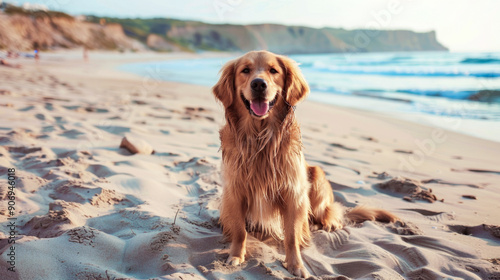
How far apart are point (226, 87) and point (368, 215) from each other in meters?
1.57

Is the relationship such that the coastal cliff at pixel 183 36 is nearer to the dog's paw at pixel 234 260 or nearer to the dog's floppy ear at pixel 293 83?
the dog's floppy ear at pixel 293 83

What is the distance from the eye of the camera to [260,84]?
238 centimetres

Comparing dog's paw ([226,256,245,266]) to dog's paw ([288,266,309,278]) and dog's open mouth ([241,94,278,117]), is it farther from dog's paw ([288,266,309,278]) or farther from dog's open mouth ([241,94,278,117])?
dog's open mouth ([241,94,278,117])

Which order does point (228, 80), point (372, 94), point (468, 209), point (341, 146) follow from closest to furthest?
point (228, 80)
point (468, 209)
point (341, 146)
point (372, 94)

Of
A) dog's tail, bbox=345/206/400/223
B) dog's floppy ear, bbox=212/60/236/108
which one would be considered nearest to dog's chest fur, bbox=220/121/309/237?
dog's floppy ear, bbox=212/60/236/108

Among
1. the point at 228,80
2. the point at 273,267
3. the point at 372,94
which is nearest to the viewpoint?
the point at 273,267

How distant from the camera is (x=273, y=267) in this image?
226 cm

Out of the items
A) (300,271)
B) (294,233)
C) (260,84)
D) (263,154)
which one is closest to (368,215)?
(294,233)

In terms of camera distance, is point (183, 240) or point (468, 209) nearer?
point (183, 240)

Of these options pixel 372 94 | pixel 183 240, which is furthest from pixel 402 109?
pixel 183 240

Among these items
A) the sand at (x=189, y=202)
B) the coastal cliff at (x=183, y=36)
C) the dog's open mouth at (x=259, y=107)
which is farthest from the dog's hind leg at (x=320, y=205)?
the coastal cliff at (x=183, y=36)

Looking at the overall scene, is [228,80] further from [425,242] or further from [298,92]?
[425,242]

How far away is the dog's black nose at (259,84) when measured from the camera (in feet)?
7.80

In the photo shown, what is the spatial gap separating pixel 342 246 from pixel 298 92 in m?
1.17
